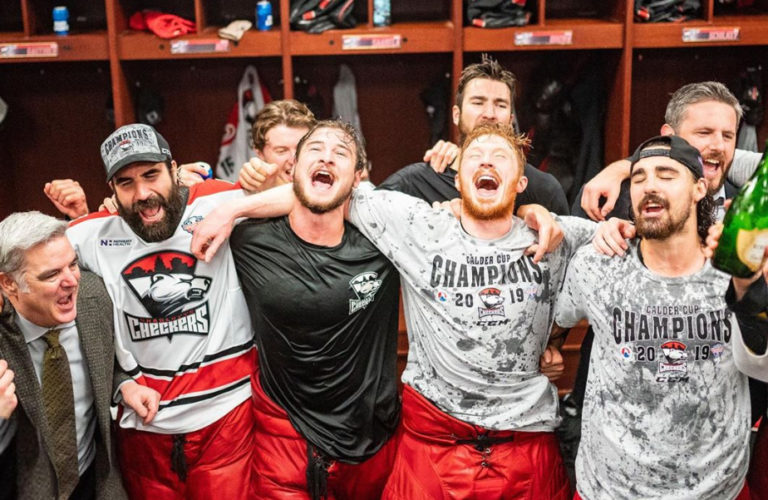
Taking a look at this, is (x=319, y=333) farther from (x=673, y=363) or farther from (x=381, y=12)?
(x=381, y=12)

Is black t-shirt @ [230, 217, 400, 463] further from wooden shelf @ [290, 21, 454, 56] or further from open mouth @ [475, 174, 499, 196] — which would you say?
wooden shelf @ [290, 21, 454, 56]

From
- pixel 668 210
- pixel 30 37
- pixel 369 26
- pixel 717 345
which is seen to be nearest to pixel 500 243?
pixel 668 210

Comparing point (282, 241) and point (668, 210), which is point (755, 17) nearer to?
point (668, 210)

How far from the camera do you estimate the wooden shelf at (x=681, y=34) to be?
3.64 metres

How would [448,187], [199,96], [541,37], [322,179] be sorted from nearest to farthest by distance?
1. [322,179]
2. [448,187]
3. [541,37]
4. [199,96]

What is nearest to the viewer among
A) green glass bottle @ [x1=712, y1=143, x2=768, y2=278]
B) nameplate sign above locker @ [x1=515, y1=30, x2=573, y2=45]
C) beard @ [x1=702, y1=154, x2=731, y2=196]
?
green glass bottle @ [x1=712, y1=143, x2=768, y2=278]

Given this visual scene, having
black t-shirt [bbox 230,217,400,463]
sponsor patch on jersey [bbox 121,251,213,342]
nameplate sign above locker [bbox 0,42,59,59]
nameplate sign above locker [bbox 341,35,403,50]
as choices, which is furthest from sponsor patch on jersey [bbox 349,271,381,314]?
nameplate sign above locker [bbox 0,42,59,59]

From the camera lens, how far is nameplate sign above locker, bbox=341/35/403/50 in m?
3.61

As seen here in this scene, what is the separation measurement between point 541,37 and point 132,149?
80.0 inches

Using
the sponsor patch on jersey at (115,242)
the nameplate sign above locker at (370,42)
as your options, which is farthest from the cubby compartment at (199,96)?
the sponsor patch on jersey at (115,242)

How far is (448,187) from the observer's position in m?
2.80

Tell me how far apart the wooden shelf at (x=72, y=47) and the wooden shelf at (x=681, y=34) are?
2.44 metres

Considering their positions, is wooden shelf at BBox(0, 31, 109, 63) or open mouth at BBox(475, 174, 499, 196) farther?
wooden shelf at BBox(0, 31, 109, 63)

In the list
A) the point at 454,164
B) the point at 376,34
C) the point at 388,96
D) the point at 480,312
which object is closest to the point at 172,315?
the point at 480,312
